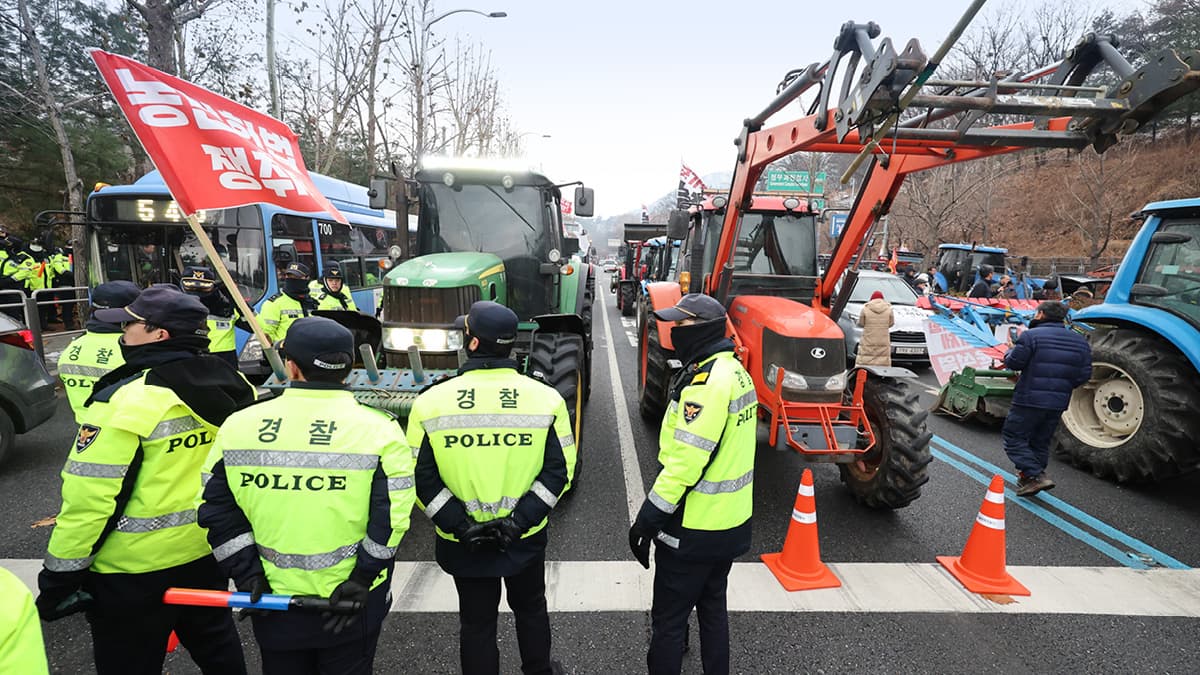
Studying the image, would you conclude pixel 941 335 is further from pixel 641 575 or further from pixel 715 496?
pixel 715 496

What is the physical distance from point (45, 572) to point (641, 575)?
2914 mm

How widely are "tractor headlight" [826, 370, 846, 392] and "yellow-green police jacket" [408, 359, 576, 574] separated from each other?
285 centimetres

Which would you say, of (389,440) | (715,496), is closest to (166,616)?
(389,440)

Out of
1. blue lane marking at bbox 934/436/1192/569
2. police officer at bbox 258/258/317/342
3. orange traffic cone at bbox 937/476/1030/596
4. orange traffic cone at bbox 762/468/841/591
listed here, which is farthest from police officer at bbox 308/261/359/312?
blue lane marking at bbox 934/436/1192/569

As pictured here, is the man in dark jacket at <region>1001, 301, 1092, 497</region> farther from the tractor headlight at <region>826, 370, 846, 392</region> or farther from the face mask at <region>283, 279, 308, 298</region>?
the face mask at <region>283, 279, 308, 298</region>

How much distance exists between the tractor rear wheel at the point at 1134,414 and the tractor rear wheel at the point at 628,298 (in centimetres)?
1313

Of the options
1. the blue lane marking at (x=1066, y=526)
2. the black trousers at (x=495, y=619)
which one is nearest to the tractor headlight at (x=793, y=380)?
the blue lane marking at (x=1066, y=526)

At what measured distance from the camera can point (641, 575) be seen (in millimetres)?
3537

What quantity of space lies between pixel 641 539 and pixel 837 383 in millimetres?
2550

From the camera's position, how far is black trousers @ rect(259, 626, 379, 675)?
72.1 inches

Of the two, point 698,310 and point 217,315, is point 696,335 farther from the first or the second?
point 217,315

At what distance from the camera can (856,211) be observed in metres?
4.67

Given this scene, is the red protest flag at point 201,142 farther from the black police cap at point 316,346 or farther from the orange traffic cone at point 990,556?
the orange traffic cone at point 990,556

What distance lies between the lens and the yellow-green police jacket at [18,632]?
→ 0.94 metres
